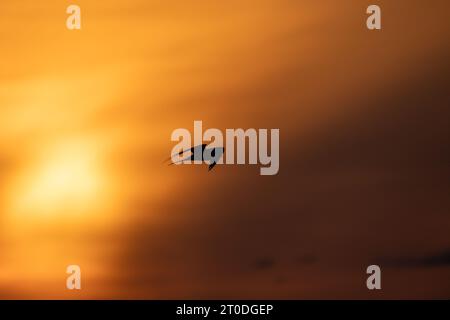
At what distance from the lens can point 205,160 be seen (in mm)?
45969
